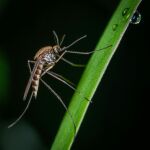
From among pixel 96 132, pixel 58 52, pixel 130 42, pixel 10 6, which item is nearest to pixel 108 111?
pixel 96 132

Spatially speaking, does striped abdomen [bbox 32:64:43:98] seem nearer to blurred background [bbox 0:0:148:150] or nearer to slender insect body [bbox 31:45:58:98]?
slender insect body [bbox 31:45:58:98]

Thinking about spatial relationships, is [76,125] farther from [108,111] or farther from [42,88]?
[42,88]

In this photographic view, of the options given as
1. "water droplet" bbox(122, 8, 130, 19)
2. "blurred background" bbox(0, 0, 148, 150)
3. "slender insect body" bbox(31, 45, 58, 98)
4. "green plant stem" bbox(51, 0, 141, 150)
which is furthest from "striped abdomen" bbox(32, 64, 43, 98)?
"water droplet" bbox(122, 8, 130, 19)

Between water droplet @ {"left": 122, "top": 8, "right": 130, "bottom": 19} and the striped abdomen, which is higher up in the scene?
water droplet @ {"left": 122, "top": 8, "right": 130, "bottom": 19}

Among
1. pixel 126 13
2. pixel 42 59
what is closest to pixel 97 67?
pixel 126 13

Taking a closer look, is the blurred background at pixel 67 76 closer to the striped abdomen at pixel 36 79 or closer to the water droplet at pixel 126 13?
the striped abdomen at pixel 36 79

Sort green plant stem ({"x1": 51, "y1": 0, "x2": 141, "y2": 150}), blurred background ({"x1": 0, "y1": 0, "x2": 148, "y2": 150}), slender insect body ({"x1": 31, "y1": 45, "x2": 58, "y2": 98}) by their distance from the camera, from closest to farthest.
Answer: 1. green plant stem ({"x1": 51, "y1": 0, "x2": 141, "y2": 150})
2. slender insect body ({"x1": 31, "y1": 45, "x2": 58, "y2": 98})
3. blurred background ({"x1": 0, "y1": 0, "x2": 148, "y2": 150})
